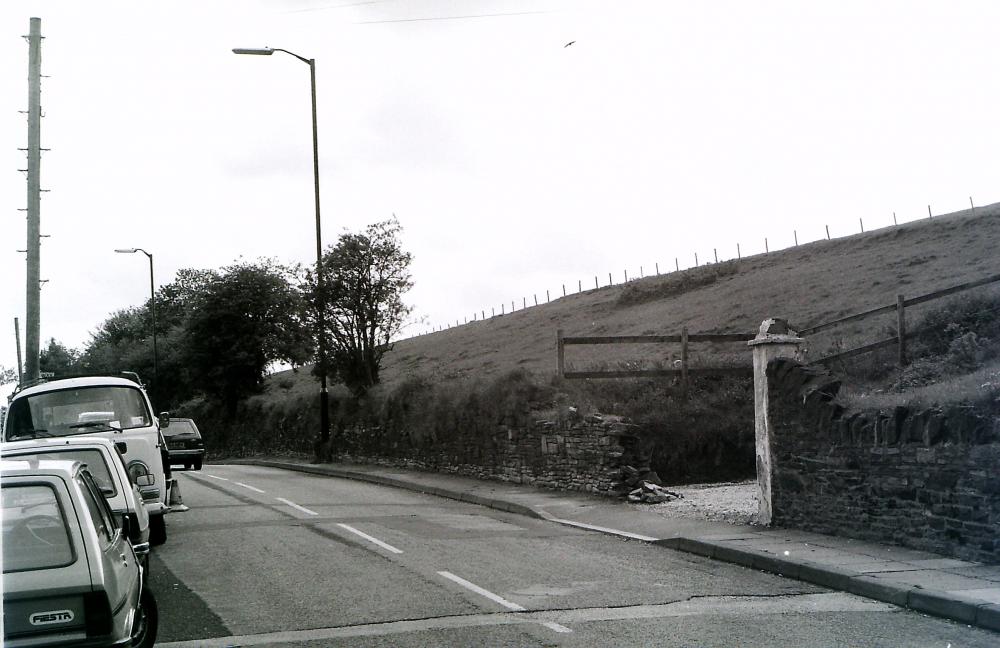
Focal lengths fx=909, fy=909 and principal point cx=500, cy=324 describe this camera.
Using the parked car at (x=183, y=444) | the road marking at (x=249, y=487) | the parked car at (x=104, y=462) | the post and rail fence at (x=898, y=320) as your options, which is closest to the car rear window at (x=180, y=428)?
the parked car at (x=183, y=444)

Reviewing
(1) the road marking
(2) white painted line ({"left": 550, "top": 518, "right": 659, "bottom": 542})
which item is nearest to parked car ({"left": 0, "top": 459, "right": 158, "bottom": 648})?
(2) white painted line ({"left": 550, "top": 518, "right": 659, "bottom": 542})

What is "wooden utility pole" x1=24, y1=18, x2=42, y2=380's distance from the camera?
19.0 metres

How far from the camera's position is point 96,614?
517 centimetres

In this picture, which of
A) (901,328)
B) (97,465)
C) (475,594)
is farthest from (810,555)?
(97,465)

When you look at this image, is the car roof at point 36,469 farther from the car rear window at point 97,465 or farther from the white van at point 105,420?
the white van at point 105,420

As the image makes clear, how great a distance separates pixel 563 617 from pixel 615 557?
3.76 metres

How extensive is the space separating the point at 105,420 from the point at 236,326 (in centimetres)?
3104

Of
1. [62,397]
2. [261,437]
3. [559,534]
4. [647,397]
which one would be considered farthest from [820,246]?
[62,397]

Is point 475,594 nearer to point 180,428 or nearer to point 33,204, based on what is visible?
point 33,204

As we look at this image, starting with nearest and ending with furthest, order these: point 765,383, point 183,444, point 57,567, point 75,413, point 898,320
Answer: point 57,567 < point 75,413 < point 765,383 < point 898,320 < point 183,444

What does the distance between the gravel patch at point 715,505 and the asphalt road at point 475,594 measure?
1.97 m

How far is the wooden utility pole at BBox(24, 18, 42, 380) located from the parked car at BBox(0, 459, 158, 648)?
14604 mm

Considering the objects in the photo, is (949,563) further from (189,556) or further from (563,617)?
(189,556)

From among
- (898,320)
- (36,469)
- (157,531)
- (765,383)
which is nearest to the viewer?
(36,469)
